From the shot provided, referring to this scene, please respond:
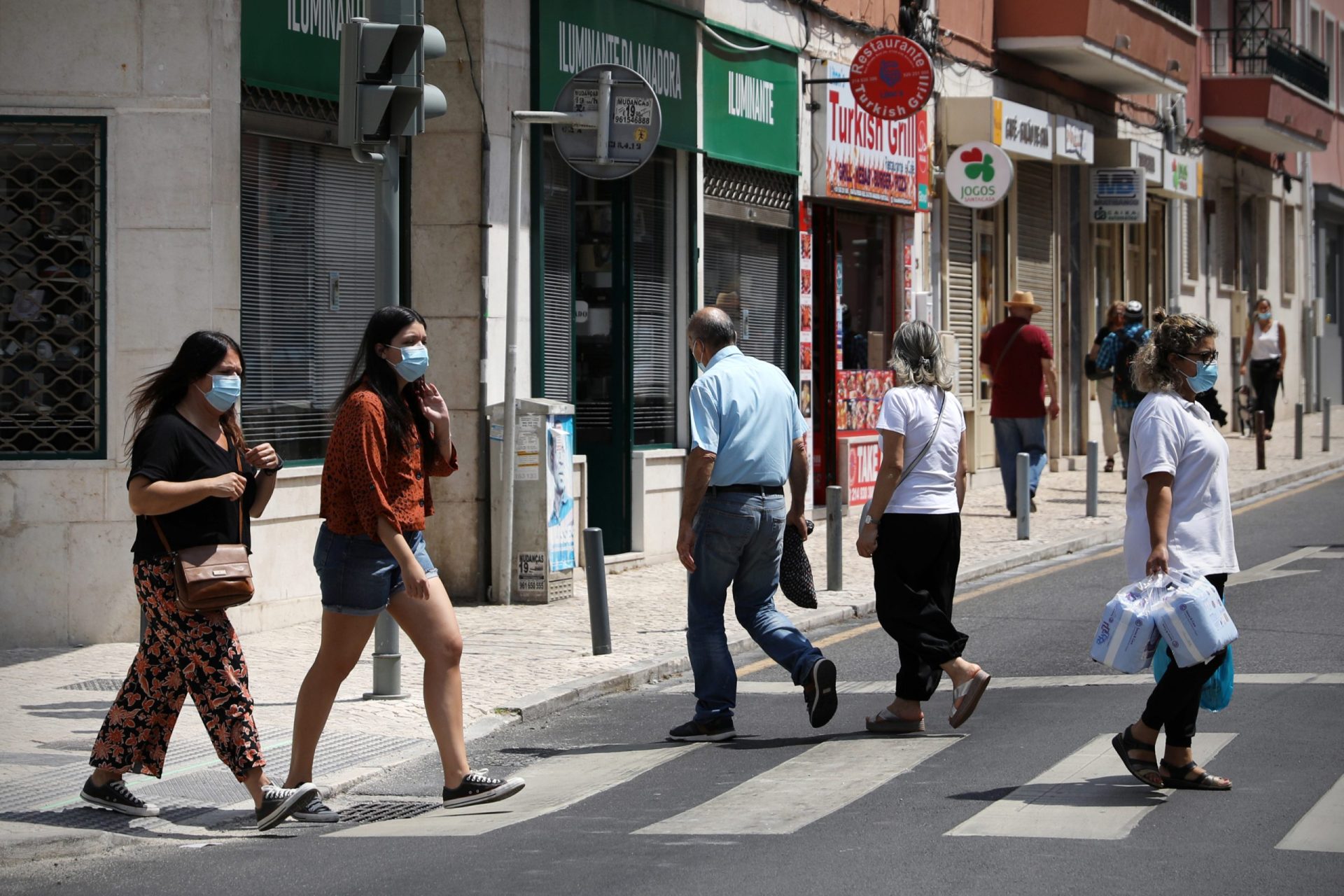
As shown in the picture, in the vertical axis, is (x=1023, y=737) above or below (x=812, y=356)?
below

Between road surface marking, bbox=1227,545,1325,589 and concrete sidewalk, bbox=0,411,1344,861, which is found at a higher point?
road surface marking, bbox=1227,545,1325,589

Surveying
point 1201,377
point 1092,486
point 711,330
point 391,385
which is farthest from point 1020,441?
point 391,385

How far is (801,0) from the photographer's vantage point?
1816 centimetres

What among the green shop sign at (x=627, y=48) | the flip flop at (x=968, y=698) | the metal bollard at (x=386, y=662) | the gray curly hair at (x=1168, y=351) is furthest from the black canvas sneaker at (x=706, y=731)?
the green shop sign at (x=627, y=48)

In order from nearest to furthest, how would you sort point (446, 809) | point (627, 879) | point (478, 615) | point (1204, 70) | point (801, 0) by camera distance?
1. point (627, 879)
2. point (446, 809)
3. point (478, 615)
4. point (801, 0)
5. point (1204, 70)

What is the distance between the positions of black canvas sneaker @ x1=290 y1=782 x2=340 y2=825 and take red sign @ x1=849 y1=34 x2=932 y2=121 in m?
12.1

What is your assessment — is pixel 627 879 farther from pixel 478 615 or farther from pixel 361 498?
pixel 478 615

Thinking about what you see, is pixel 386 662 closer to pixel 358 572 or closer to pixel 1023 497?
pixel 358 572

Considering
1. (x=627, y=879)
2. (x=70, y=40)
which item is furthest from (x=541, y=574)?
(x=627, y=879)

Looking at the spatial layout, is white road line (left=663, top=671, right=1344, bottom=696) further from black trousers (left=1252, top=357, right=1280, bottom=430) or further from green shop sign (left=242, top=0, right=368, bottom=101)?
black trousers (left=1252, top=357, right=1280, bottom=430)

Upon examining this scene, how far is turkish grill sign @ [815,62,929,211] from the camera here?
1850 cm

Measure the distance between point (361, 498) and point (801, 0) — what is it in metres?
12.4

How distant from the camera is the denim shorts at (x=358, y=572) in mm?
6930

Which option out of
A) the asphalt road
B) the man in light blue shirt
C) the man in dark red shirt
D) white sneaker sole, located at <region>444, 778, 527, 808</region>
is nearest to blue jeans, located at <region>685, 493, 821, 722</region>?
the man in light blue shirt
